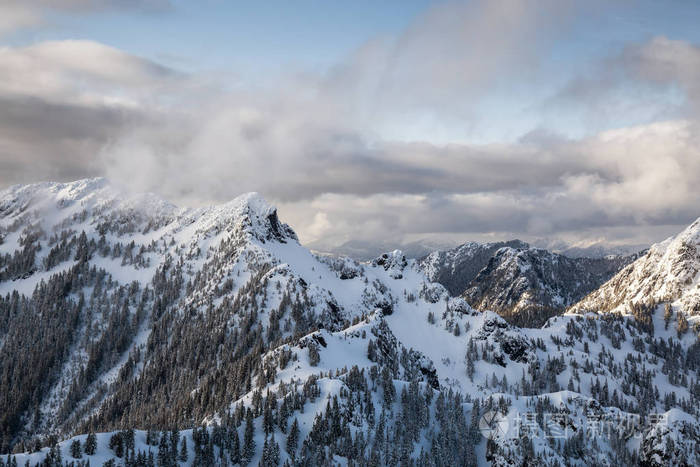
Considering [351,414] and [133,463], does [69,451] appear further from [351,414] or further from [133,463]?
[351,414]

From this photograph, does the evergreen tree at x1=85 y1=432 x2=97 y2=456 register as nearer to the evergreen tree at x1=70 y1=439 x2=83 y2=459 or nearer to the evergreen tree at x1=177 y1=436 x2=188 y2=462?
the evergreen tree at x1=70 y1=439 x2=83 y2=459

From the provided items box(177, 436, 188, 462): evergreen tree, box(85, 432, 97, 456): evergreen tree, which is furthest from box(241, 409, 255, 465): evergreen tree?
box(85, 432, 97, 456): evergreen tree

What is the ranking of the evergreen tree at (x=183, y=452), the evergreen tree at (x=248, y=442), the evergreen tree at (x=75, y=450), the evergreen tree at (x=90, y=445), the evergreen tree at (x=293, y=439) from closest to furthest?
the evergreen tree at (x=75, y=450), the evergreen tree at (x=90, y=445), the evergreen tree at (x=183, y=452), the evergreen tree at (x=248, y=442), the evergreen tree at (x=293, y=439)

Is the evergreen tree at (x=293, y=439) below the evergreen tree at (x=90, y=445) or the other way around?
below

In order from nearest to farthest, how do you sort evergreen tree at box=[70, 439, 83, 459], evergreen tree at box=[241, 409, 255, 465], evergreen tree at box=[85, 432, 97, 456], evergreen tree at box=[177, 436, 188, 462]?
1. evergreen tree at box=[70, 439, 83, 459]
2. evergreen tree at box=[85, 432, 97, 456]
3. evergreen tree at box=[177, 436, 188, 462]
4. evergreen tree at box=[241, 409, 255, 465]

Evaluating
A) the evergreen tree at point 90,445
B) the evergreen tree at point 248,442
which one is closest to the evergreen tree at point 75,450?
the evergreen tree at point 90,445

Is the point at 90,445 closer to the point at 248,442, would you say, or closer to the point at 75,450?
the point at 75,450

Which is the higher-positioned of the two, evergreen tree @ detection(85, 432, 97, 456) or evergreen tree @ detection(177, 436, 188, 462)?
evergreen tree @ detection(85, 432, 97, 456)

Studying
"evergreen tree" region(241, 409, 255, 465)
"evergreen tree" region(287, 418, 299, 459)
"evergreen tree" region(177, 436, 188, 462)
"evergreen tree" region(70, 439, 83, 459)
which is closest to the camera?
"evergreen tree" region(70, 439, 83, 459)

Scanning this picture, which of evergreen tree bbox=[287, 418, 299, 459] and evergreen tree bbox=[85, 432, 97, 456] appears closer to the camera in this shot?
evergreen tree bbox=[85, 432, 97, 456]

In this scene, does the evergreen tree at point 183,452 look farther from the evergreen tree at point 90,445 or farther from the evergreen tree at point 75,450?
the evergreen tree at point 75,450

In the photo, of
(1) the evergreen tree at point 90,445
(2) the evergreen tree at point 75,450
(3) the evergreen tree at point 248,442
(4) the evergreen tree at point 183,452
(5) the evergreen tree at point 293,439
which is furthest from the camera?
(5) the evergreen tree at point 293,439

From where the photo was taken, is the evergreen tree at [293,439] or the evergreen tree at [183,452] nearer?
the evergreen tree at [183,452]
